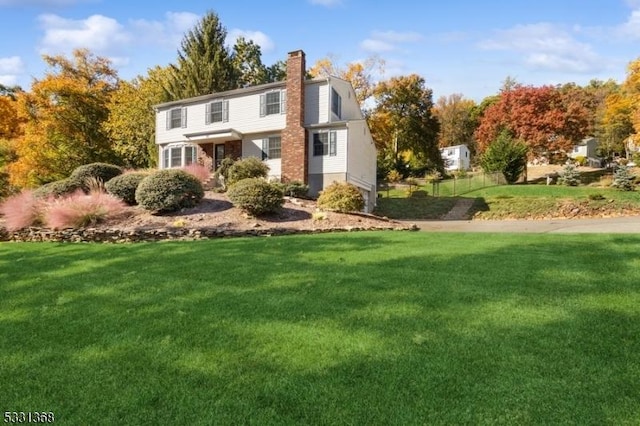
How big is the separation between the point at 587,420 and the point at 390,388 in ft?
3.64

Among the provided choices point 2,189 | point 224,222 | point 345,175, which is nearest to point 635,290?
point 224,222

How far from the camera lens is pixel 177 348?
3438mm

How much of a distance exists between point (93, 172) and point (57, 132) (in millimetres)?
13048

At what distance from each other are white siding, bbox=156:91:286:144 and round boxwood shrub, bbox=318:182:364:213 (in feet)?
21.6

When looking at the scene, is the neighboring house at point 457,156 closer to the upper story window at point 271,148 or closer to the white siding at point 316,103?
the white siding at point 316,103

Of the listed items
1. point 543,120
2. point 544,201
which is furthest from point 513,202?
point 543,120

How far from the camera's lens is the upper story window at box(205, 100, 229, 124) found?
905 inches

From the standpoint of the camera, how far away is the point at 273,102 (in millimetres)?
21594

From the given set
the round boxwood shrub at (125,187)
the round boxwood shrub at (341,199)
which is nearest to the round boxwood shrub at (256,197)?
the round boxwood shrub at (341,199)

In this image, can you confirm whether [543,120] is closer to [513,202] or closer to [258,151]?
[513,202]

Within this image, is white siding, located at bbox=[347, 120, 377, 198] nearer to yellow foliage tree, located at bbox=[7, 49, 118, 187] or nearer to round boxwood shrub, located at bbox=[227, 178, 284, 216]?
round boxwood shrub, located at bbox=[227, 178, 284, 216]

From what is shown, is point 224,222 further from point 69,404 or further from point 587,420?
point 587,420

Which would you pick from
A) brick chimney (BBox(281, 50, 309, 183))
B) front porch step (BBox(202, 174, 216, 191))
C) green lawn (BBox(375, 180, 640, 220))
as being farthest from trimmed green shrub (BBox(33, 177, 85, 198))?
green lawn (BBox(375, 180, 640, 220))

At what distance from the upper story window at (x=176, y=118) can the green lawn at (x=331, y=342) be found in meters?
19.1
